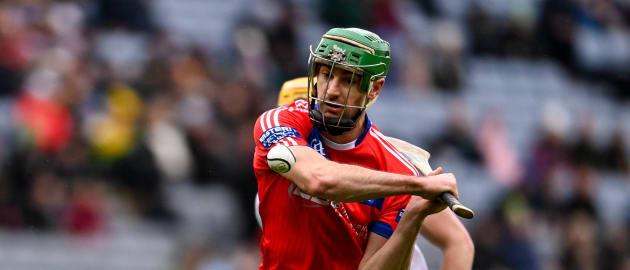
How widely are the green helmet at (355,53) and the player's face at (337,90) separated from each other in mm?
39

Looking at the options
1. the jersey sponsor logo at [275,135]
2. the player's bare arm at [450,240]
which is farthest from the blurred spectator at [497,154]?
the jersey sponsor logo at [275,135]

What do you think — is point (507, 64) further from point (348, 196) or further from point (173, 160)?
point (348, 196)

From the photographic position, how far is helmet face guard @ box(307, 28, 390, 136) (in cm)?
595

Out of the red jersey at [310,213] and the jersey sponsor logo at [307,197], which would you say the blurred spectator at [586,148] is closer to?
the red jersey at [310,213]

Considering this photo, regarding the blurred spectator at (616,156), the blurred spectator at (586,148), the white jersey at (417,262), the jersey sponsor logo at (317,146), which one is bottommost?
the blurred spectator at (616,156)

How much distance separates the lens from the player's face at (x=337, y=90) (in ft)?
19.6

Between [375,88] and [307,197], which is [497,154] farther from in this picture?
[307,197]

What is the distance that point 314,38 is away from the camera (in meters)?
16.1

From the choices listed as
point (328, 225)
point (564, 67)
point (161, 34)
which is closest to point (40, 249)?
point (161, 34)

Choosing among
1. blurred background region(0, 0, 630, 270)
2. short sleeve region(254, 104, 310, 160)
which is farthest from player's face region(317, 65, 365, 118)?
blurred background region(0, 0, 630, 270)

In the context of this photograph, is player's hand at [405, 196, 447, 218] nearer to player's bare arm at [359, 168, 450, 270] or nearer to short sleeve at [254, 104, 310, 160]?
player's bare arm at [359, 168, 450, 270]

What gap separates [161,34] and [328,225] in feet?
27.1

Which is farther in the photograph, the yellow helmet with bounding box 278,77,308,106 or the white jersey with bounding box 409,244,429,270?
the yellow helmet with bounding box 278,77,308,106

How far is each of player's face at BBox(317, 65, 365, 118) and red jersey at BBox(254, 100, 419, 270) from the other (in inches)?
6.0
